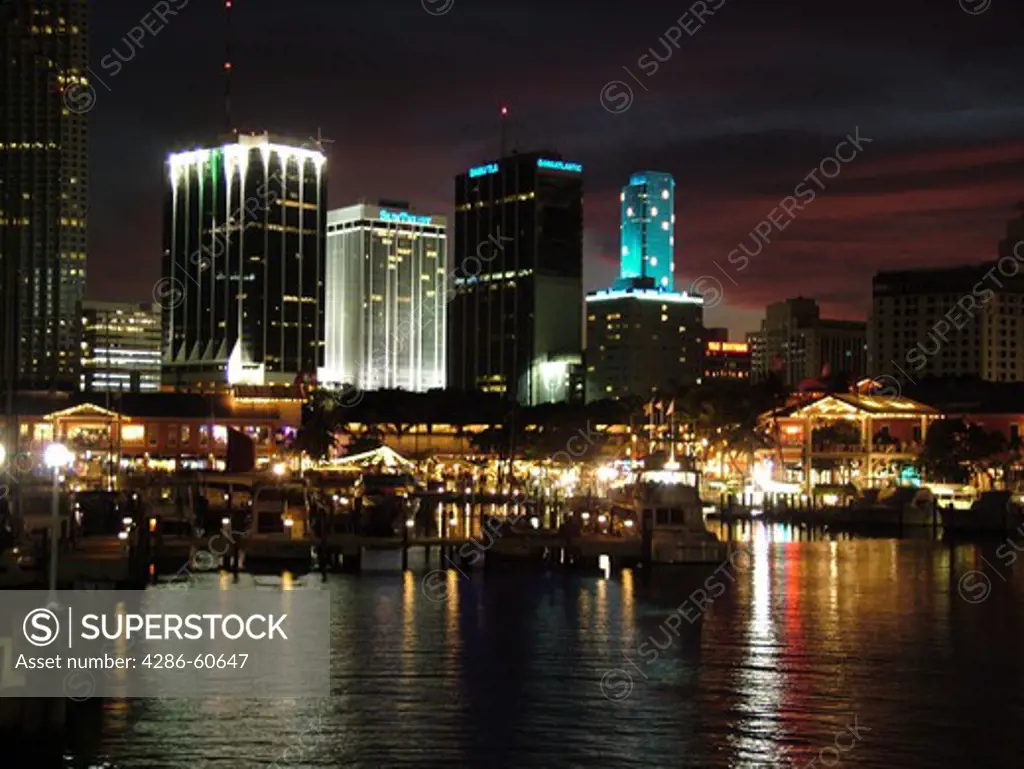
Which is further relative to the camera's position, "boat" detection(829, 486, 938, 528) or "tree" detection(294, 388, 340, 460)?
"tree" detection(294, 388, 340, 460)

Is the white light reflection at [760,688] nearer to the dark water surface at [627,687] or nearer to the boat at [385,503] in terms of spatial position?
the dark water surface at [627,687]

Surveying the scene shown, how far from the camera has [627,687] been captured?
46219 mm

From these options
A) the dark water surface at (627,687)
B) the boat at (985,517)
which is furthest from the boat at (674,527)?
the boat at (985,517)

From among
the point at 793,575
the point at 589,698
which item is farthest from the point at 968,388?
the point at 589,698

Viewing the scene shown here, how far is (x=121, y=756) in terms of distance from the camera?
121ft

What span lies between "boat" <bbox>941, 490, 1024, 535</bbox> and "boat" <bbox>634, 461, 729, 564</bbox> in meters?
38.8

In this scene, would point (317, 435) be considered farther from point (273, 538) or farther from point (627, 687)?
point (627, 687)

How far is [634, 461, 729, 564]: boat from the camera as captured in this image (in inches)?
3044

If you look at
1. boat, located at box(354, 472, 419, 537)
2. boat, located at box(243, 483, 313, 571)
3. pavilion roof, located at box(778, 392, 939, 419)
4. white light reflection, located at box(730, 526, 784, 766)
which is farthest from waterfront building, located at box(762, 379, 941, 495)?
white light reflection, located at box(730, 526, 784, 766)

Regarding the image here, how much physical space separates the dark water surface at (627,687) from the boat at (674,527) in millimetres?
4728

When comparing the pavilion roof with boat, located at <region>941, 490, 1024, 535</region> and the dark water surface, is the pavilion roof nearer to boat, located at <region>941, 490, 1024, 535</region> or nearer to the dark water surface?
boat, located at <region>941, 490, 1024, 535</region>

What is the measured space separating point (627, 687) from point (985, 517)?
239ft

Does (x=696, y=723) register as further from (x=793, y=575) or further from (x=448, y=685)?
(x=793, y=575)

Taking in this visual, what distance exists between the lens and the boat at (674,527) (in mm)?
77312
